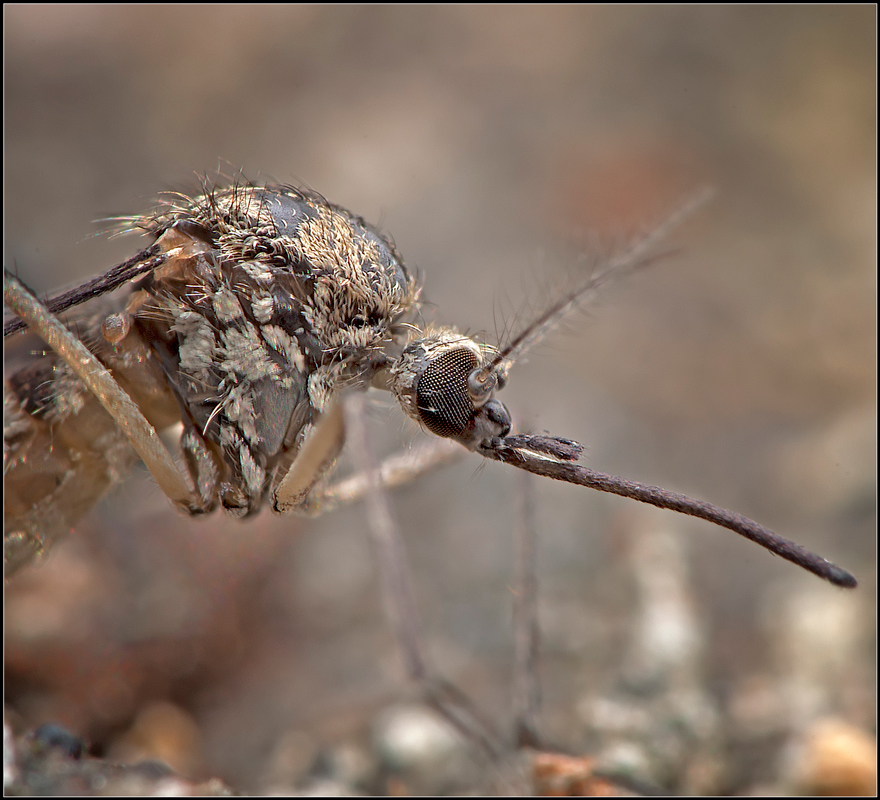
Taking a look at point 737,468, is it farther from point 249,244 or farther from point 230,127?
point 230,127

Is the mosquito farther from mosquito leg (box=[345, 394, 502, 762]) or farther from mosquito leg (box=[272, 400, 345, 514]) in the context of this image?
mosquito leg (box=[345, 394, 502, 762])

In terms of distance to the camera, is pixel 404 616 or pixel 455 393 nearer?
pixel 404 616

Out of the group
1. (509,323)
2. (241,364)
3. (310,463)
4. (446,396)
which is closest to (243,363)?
(241,364)

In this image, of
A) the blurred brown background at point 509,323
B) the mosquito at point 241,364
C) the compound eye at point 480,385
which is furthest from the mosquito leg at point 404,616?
the blurred brown background at point 509,323

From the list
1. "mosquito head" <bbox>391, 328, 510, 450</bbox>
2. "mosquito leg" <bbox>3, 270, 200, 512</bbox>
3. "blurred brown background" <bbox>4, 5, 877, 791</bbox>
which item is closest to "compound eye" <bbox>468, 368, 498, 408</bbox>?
"mosquito head" <bbox>391, 328, 510, 450</bbox>

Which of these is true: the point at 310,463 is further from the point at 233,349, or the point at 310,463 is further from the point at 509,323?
the point at 509,323

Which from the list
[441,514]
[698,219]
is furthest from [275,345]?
[698,219]

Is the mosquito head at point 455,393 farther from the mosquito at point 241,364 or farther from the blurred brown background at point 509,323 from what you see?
the blurred brown background at point 509,323
